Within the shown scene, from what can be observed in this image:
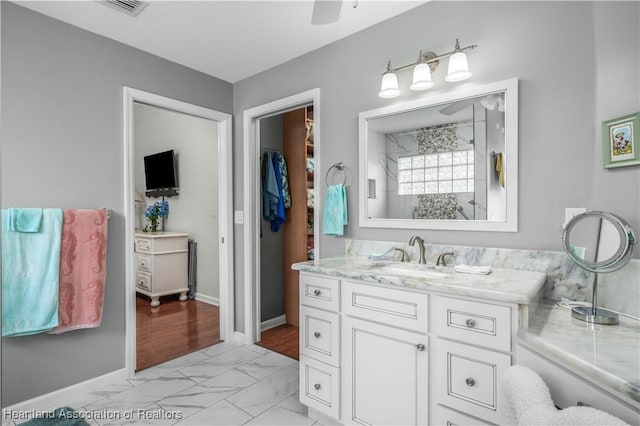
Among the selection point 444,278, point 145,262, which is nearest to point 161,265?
point 145,262

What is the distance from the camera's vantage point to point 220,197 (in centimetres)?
326

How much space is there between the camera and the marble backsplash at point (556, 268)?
1.40 meters

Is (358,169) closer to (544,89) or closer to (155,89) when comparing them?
(544,89)

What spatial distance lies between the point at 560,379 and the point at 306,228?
2.55 m

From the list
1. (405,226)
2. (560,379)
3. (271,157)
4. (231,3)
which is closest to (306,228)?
(271,157)

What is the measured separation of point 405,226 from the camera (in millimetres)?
2188

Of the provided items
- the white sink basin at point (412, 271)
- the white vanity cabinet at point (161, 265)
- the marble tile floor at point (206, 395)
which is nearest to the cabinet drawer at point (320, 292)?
the white sink basin at point (412, 271)

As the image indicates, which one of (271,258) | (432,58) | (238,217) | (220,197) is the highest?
(432,58)

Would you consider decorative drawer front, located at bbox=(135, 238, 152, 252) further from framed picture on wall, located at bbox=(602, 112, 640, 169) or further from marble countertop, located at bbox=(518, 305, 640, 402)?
framed picture on wall, located at bbox=(602, 112, 640, 169)

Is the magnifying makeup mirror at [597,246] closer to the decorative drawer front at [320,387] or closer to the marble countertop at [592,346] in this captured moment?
the marble countertop at [592,346]

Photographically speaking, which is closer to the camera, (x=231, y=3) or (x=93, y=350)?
(x=231, y=3)

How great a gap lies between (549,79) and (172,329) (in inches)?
146

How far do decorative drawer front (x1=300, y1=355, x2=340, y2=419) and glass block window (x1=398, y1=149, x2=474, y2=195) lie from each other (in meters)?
1.16

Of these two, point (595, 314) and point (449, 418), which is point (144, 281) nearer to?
point (449, 418)
